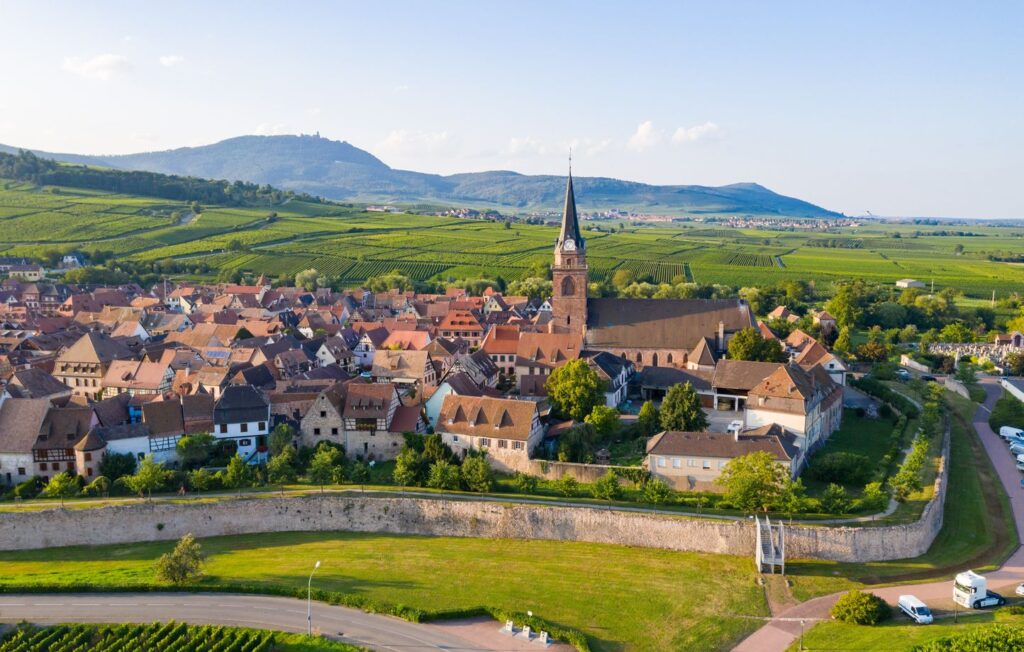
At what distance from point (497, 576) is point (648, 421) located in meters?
20.4

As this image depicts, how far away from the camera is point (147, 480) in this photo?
4806 cm

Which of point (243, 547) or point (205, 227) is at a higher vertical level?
point (205, 227)

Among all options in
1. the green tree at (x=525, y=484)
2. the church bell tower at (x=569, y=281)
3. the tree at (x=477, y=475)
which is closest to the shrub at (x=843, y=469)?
the green tree at (x=525, y=484)

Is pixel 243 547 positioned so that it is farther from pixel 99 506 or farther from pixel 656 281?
pixel 656 281

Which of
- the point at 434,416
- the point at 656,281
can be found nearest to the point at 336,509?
the point at 434,416

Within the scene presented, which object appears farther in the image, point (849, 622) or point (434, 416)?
point (434, 416)

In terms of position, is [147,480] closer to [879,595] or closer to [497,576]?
[497,576]

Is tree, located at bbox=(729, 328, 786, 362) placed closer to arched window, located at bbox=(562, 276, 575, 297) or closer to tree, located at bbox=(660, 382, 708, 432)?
tree, located at bbox=(660, 382, 708, 432)

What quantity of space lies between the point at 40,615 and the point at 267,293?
88179mm

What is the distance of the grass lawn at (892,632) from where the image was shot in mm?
33719

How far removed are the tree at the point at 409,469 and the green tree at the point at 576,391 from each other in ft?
42.2

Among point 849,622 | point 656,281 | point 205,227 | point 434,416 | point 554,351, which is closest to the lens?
point 849,622

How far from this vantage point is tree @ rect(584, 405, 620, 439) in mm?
55344

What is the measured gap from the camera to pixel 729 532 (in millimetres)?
43125
